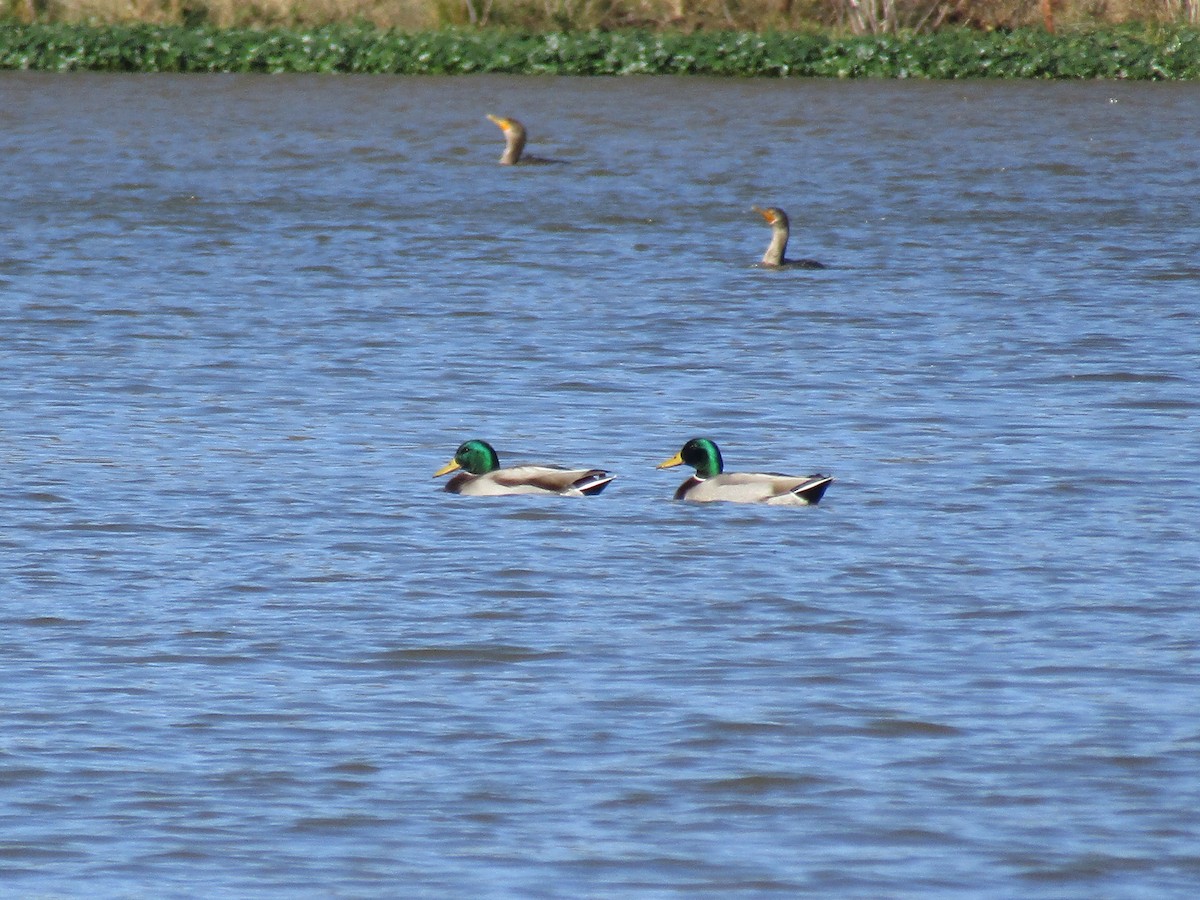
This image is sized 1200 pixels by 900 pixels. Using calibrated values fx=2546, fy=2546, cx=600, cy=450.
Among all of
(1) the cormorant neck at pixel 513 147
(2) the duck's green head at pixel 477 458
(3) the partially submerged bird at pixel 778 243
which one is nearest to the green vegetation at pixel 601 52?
(1) the cormorant neck at pixel 513 147

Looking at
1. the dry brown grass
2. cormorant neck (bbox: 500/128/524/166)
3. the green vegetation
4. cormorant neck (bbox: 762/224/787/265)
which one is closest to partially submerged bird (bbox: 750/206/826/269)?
cormorant neck (bbox: 762/224/787/265)

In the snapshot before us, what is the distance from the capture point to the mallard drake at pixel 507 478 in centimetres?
1100

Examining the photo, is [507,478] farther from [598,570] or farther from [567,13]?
[567,13]

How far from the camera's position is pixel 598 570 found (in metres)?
9.75

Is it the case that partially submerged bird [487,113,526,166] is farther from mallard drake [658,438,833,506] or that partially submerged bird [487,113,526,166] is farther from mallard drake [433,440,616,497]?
mallard drake [658,438,833,506]

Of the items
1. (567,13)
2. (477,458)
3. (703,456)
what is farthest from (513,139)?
(703,456)

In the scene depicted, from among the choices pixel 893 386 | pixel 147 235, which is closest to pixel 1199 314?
pixel 893 386

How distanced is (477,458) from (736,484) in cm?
119

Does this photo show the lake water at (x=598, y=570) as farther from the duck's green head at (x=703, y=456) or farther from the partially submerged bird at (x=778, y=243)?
the partially submerged bird at (x=778, y=243)

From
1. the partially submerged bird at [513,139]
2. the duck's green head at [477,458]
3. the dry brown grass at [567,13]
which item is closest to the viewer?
the duck's green head at [477,458]

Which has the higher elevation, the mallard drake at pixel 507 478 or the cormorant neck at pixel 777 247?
the mallard drake at pixel 507 478

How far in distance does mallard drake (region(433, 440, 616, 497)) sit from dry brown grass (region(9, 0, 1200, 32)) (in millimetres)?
37442

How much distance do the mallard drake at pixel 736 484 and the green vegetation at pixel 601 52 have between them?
32249mm

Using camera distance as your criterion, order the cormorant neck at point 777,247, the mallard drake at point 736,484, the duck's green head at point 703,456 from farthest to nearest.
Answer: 1. the cormorant neck at point 777,247
2. the duck's green head at point 703,456
3. the mallard drake at point 736,484
